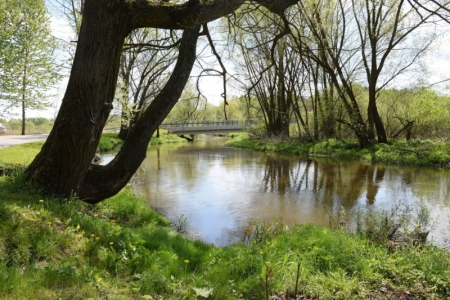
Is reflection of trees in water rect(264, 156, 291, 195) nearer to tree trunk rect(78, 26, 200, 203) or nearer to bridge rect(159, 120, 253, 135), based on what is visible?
tree trunk rect(78, 26, 200, 203)

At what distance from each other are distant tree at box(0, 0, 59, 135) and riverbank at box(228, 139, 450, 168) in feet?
54.7

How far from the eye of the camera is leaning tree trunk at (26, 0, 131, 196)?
A: 165 inches

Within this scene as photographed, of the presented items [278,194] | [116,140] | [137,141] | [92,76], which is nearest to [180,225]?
[137,141]

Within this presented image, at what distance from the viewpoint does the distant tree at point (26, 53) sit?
45.6 feet

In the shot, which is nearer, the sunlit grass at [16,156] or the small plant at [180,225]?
the small plant at [180,225]

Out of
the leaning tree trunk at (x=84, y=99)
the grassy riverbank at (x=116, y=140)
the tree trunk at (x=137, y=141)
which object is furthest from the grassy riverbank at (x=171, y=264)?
the grassy riverbank at (x=116, y=140)

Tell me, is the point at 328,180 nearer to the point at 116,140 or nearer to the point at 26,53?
the point at 26,53

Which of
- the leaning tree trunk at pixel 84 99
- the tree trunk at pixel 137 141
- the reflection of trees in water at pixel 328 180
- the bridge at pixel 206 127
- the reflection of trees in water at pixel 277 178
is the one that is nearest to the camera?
the leaning tree trunk at pixel 84 99

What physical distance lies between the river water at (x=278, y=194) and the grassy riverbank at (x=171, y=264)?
1.61 meters

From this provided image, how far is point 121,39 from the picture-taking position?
4.36 metres

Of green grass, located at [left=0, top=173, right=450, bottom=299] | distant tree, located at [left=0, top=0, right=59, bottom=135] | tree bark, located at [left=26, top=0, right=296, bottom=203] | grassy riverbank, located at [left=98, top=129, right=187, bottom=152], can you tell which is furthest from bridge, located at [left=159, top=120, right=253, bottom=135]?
green grass, located at [left=0, top=173, right=450, bottom=299]

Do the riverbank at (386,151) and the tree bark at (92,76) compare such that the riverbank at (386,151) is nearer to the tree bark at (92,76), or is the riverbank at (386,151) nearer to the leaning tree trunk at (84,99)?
the tree bark at (92,76)

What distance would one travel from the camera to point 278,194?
10.5 metres

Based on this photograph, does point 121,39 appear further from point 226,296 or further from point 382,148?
point 382,148
